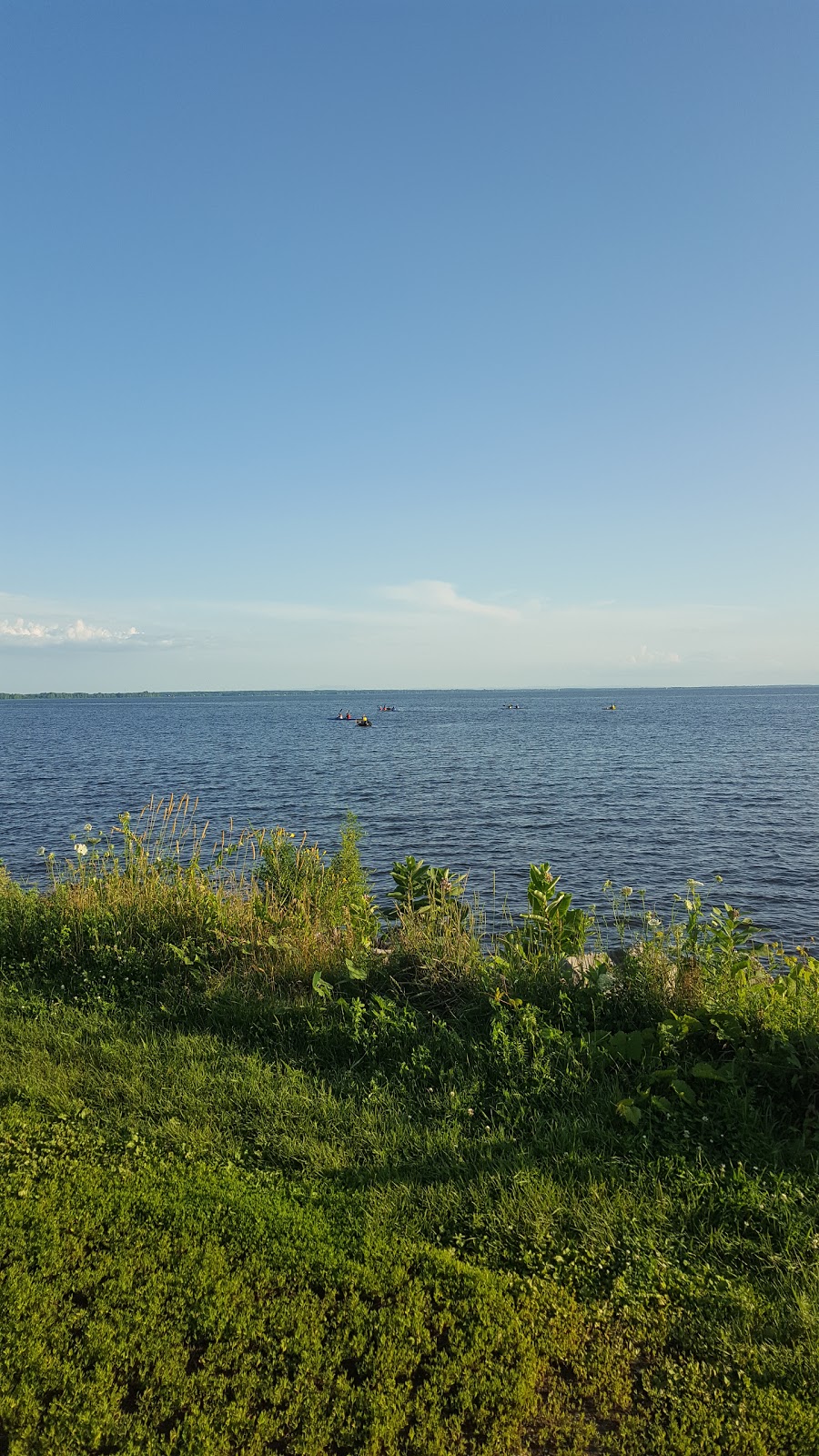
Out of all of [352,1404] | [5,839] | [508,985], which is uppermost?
[508,985]

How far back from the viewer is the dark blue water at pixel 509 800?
23266mm

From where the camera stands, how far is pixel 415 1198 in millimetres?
4867

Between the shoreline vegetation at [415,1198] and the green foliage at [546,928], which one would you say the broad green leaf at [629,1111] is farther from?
the green foliage at [546,928]

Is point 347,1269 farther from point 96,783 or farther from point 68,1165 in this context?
point 96,783

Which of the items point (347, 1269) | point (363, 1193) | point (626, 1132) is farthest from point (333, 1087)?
point (626, 1132)

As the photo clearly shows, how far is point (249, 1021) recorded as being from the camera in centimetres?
730

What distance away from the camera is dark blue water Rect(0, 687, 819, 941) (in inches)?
916

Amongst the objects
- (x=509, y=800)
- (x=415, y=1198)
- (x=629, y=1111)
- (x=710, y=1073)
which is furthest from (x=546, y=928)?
(x=509, y=800)

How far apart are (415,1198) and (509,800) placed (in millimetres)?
32789

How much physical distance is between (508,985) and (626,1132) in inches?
79.9

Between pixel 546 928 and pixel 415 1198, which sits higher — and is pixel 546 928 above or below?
above

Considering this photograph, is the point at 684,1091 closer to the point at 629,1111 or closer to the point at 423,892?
the point at 629,1111

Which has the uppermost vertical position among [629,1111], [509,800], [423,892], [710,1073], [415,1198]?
[423,892]

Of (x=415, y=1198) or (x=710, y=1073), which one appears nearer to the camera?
(x=415, y=1198)
